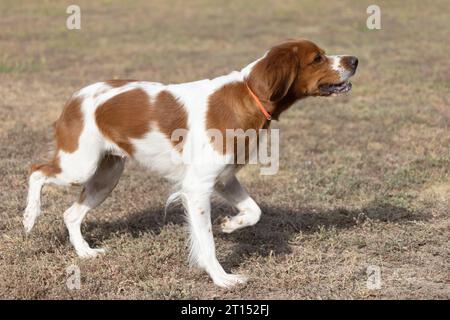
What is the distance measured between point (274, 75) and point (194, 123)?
0.60 meters

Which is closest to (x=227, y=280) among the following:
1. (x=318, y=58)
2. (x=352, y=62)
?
(x=318, y=58)

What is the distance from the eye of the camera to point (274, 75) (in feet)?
15.6

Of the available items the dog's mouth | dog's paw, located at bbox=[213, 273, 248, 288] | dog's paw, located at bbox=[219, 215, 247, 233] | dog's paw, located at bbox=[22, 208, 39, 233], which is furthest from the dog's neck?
dog's paw, located at bbox=[22, 208, 39, 233]

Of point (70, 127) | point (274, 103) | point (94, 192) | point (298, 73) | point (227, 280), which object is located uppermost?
point (298, 73)

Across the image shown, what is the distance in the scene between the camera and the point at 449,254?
17.6 ft

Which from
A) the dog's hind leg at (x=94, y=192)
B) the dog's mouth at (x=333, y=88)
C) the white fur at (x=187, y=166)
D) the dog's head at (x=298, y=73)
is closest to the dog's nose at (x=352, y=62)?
the dog's head at (x=298, y=73)

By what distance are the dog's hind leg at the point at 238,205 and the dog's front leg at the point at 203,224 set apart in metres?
0.30

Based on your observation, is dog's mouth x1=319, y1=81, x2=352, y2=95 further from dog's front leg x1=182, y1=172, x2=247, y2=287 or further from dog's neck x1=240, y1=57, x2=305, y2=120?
dog's front leg x1=182, y1=172, x2=247, y2=287

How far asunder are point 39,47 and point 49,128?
687 cm

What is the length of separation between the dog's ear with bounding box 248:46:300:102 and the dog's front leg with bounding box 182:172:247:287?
68 centimetres

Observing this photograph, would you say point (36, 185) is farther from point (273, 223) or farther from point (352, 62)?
point (352, 62)

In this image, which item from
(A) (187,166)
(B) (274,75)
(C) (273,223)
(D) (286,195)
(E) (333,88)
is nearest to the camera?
(B) (274,75)
